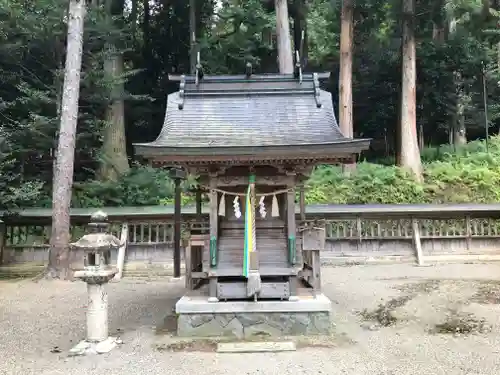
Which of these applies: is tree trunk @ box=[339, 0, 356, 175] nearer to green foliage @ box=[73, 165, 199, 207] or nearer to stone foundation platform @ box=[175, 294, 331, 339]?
green foliage @ box=[73, 165, 199, 207]

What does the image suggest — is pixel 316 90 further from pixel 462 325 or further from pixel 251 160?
pixel 462 325

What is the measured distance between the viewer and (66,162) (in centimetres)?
1062

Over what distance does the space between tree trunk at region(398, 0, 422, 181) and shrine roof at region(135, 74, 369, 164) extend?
378 inches

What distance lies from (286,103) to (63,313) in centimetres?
555

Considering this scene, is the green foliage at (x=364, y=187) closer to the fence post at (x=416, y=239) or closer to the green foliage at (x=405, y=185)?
the green foliage at (x=405, y=185)

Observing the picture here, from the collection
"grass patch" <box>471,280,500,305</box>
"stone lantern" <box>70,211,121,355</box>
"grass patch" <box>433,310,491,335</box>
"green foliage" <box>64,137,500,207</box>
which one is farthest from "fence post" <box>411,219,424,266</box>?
"stone lantern" <box>70,211,121,355</box>

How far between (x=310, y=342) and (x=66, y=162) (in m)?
7.58

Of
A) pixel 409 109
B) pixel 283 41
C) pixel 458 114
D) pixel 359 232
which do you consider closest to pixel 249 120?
pixel 359 232

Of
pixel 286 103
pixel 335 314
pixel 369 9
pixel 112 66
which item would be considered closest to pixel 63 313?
pixel 335 314

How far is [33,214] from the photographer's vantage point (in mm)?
11461

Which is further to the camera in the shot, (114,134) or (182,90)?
(114,134)

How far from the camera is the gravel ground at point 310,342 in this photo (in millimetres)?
5137

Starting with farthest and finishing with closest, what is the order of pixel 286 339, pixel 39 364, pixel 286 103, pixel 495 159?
pixel 495 159 < pixel 286 103 < pixel 286 339 < pixel 39 364

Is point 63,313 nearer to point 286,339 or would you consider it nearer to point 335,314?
point 286,339
